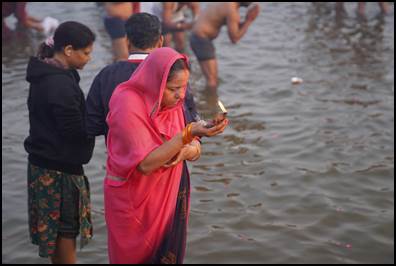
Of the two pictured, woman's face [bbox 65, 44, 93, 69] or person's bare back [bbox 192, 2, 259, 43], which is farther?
person's bare back [bbox 192, 2, 259, 43]

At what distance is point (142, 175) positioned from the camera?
108 inches

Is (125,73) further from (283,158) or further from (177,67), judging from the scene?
(283,158)

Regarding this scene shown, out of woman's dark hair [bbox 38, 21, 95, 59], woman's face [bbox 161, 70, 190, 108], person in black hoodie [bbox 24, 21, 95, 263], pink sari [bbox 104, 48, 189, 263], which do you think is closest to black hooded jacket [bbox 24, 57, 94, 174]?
person in black hoodie [bbox 24, 21, 95, 263]

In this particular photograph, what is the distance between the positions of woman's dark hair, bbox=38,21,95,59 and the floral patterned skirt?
730mm

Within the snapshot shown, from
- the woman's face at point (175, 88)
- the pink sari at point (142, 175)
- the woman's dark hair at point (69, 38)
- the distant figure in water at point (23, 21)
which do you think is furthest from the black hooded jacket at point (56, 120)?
the distant figure in water at point (23, 21)

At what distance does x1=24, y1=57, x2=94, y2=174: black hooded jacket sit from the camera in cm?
339

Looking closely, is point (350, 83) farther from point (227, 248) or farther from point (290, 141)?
point (227, 248)

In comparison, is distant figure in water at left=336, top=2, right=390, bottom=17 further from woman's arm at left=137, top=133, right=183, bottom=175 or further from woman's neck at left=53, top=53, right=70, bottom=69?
woman's arm at left=137, top=133, right=183, bottom=175

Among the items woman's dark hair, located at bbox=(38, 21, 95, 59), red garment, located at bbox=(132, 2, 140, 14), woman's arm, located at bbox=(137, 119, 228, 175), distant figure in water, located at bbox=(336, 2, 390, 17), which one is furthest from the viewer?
distant figure in water, located at bbox=(336, 2, 390, 17)

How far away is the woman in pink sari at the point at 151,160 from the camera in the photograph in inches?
103

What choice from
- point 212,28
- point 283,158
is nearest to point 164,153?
point 283,158

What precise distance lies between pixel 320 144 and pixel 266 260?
216cm

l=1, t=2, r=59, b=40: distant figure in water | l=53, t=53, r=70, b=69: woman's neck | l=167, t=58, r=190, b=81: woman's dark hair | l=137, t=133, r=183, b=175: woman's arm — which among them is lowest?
l=1, t=2, r=59, b=40: distant figure in water

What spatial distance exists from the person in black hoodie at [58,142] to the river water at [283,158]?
79 cm
